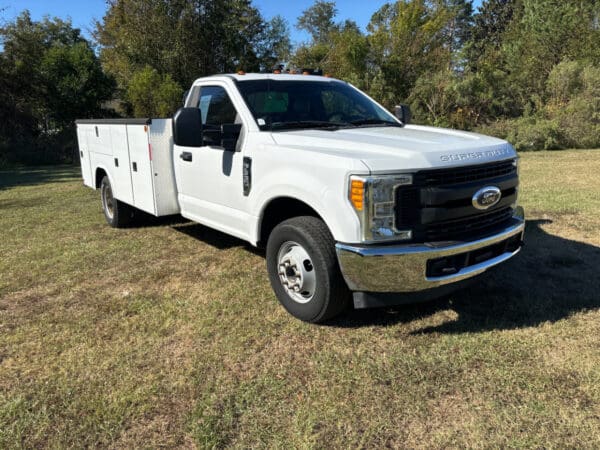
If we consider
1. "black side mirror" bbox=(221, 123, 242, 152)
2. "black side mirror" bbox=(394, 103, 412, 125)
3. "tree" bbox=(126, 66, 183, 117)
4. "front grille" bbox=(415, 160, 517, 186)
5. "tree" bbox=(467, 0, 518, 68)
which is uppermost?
"tree" bbox=(467, 0, 518, 68)

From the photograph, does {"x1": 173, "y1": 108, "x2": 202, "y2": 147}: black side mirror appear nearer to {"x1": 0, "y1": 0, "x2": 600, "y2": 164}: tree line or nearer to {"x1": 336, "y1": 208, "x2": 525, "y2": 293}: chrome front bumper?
{"x1": 336, "y1": 208, "x2": 525, "y2": 293}: chrome front bumper

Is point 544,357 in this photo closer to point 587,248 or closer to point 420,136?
point 420,136

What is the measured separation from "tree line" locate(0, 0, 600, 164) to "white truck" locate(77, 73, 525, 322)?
47.3 ft

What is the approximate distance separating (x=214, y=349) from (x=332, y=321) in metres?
0.95

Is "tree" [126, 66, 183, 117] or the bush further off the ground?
"tree" [126, 66, 183, 117]

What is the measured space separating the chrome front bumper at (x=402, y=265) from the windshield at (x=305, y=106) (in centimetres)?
150

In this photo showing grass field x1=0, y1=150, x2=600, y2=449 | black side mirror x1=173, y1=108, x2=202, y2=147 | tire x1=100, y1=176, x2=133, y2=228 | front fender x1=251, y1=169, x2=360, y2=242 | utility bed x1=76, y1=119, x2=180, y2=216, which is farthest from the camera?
tire x1=100, y1=176, x2=133, y2=228

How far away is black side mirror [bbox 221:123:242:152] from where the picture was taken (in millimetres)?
4129

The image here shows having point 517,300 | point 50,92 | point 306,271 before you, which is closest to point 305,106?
point 306,271

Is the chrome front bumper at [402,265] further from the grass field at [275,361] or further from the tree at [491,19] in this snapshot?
the tree at [491,19]

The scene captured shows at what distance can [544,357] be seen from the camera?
3102 millimetres

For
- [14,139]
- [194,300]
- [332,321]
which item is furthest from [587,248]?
[14,139]

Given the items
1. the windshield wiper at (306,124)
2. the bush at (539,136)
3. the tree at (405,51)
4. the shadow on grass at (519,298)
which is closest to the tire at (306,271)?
the shadow on grass at (519,298)

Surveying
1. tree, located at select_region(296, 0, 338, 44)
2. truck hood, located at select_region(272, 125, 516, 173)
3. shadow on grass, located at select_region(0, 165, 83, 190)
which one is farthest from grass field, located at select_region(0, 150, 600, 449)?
tree, located at select_region(296, 0, 338, 44)
